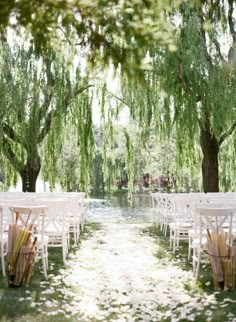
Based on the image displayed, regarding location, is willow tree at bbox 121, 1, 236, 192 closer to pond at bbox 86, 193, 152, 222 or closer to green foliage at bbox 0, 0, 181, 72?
pond at bbox 86, 193, 152, 222

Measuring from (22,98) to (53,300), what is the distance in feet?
27.5

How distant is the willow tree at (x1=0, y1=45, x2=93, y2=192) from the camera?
12.6 m

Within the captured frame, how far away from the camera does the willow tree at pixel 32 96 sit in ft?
41.4

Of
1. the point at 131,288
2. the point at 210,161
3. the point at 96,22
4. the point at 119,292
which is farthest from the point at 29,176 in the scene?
the point at 96,22

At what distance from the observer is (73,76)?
1351 centimetres

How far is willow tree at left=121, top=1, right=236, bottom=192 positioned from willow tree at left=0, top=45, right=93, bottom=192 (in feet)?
6.39

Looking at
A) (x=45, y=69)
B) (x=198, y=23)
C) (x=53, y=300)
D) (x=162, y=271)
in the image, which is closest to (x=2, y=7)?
(x=53, y=300)

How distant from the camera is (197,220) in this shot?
682cm

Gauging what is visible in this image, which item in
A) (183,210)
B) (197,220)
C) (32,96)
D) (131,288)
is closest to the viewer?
(131,288)

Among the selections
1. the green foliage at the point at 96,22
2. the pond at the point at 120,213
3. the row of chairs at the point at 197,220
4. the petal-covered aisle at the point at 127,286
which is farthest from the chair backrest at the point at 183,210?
the pond at the point at 120,213

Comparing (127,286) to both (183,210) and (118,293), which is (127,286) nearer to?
(118,293)

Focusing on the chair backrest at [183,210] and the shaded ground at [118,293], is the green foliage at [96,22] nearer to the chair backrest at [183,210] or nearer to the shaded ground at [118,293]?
the shaded ground at [118,293]

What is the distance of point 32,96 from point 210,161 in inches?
214

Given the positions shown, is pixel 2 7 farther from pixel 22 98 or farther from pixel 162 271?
pixel 22 98
